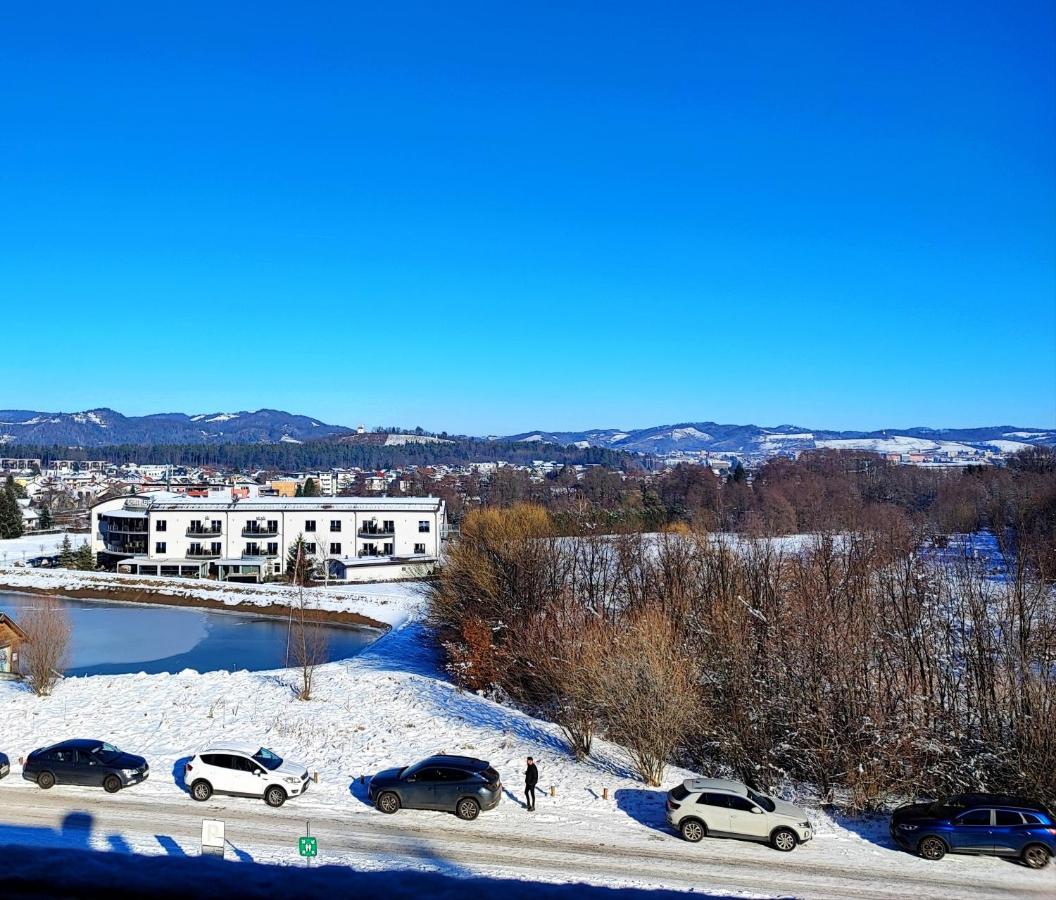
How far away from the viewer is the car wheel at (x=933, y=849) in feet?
38.1

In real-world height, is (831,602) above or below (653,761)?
above

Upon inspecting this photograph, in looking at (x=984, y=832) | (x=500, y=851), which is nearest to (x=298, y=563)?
(x=500, y=851)

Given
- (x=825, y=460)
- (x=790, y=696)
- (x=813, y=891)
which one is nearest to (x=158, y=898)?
(x=813, y=891)

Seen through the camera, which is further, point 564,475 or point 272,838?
point 564,475

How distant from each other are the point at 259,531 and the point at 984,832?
4687 cm

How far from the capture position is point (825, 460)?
399 feet

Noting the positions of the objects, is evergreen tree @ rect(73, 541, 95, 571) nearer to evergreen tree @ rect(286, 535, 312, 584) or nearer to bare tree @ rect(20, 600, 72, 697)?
evergreen tree @ rect(286, 535, 312, 584)

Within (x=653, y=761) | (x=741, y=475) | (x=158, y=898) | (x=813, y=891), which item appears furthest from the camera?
(x=741, y=475)

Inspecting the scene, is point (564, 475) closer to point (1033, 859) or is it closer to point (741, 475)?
point (741, 475)

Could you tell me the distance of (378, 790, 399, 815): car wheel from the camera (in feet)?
42.1

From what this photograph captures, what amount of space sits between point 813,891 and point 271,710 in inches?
500

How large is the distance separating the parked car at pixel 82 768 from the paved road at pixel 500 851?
48cm

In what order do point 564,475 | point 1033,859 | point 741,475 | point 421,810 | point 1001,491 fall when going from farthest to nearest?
point 564,475
point 741,475
point 1001,491
point 421,810
point 1033,859

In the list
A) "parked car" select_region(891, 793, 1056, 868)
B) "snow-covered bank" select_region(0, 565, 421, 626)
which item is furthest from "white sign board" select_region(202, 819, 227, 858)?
"snow-covered bank" select_region(0, 565, 421, 626)
